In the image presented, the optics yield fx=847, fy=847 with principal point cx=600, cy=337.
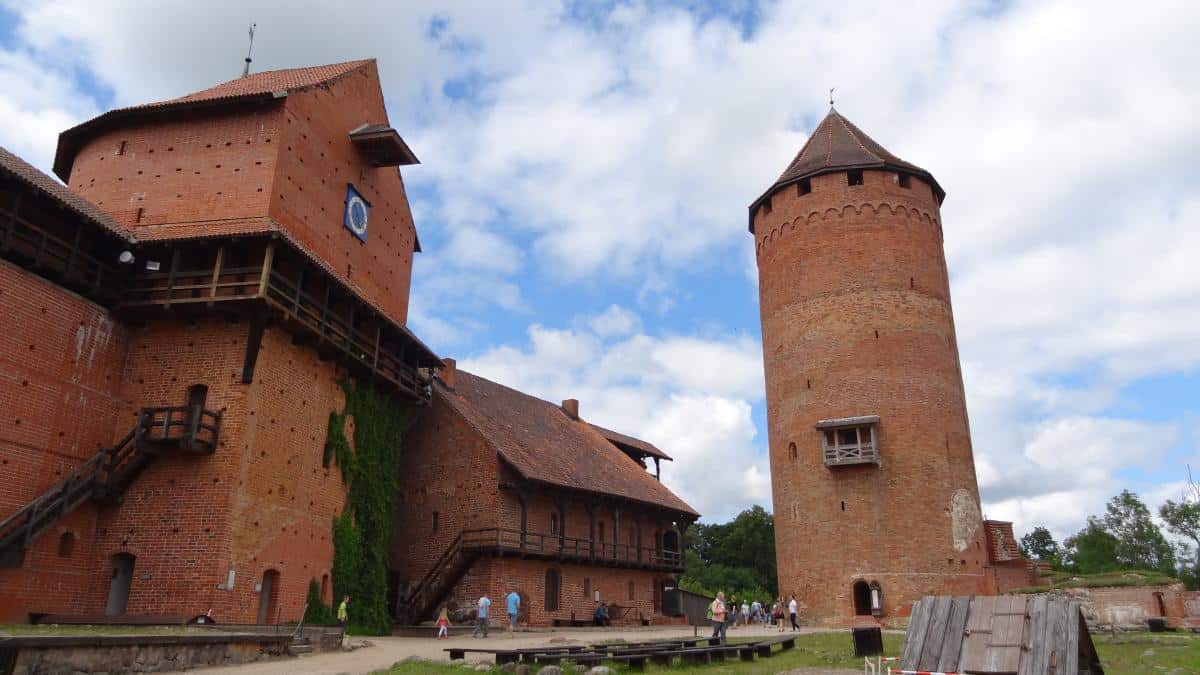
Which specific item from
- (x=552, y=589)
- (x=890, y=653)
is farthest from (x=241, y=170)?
(x=890, y=653)

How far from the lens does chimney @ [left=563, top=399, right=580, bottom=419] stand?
39656mm

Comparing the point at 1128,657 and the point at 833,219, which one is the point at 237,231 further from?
the point at 833,219

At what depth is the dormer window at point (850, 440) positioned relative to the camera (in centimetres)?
3114

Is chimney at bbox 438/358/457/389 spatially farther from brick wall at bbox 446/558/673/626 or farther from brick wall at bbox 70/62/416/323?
brick wall at bbox 446/558/673/626

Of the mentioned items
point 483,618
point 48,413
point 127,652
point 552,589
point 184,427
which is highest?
point 48,413

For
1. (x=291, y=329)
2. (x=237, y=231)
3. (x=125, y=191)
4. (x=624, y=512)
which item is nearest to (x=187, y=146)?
(x=125, y=191)

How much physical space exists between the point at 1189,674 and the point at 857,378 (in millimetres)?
20113

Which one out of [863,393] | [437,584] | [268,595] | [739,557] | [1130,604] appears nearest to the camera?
[268,595]

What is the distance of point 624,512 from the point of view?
107 ft

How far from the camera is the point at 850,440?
3212 cm

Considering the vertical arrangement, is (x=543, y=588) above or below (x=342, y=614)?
above

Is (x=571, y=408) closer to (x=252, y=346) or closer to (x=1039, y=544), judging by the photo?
(x=252, y=346)

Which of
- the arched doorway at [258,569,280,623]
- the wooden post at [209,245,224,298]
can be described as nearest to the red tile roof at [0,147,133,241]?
the wooden post at [209,245,224,298]

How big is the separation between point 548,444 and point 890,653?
16.7m
